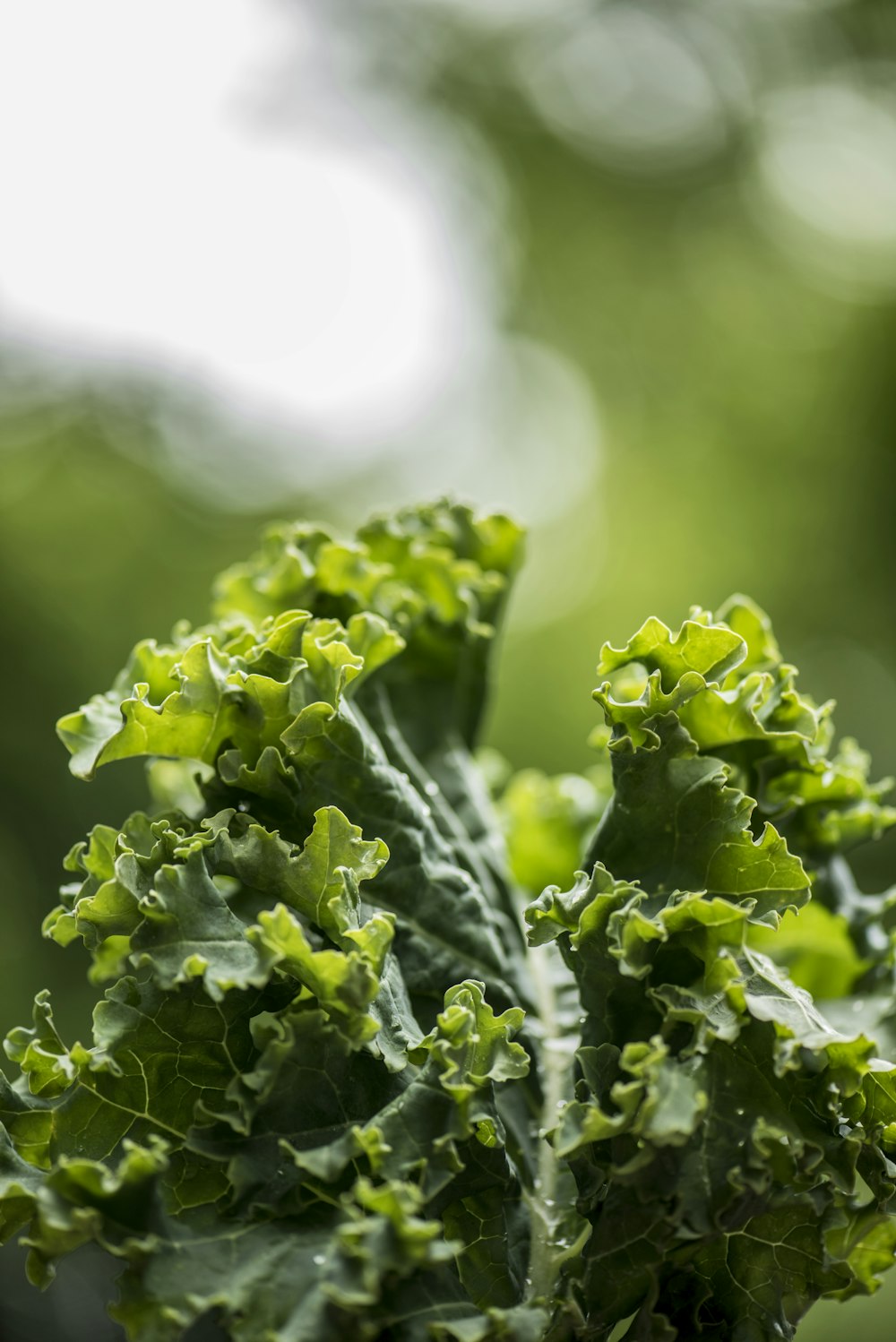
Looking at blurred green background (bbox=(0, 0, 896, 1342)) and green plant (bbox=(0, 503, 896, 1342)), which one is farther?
blurred green background (bbox=(0, 0, 896, 1342))

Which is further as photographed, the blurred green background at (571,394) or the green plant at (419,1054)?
the blurred green background at (571,394)

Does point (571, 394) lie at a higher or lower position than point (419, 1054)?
higher

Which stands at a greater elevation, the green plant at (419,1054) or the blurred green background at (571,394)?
the blurred green background at (571,394)

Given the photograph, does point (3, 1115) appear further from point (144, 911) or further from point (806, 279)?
point (806, 279)

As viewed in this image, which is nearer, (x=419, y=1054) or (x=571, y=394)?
(x=419, y=1054)

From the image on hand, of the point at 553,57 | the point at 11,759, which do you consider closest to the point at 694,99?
the point at 553,57

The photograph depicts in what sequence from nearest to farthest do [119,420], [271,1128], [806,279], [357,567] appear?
1. [271,1128]
2. [357,567]
3. [119,420]
4. [806,279]

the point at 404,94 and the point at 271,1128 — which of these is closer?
the point at 271,1128

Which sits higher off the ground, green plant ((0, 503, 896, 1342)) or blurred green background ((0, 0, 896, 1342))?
blurred green background ((0, 0, 896, 1342))
